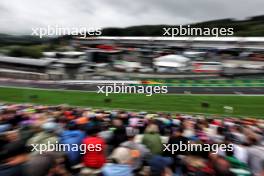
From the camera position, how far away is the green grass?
23.1m

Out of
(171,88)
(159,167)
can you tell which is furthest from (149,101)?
(159,167)

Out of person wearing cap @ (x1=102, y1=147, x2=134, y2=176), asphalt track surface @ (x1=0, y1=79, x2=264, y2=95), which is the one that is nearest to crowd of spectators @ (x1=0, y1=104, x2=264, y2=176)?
person wearing cap @ (x1=102, y1=147, x2=134, y2=176)

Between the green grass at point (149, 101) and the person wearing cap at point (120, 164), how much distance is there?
17.2 m

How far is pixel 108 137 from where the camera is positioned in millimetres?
6664

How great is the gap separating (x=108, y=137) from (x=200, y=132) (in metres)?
2.33

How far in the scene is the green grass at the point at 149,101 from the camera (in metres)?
23.1

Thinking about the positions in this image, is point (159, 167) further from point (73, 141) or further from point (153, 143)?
point (73, 141)

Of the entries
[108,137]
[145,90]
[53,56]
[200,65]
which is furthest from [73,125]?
[53,56]

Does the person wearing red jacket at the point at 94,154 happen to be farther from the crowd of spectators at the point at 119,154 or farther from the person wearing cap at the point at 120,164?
the person wearing cap at the point at 120,164

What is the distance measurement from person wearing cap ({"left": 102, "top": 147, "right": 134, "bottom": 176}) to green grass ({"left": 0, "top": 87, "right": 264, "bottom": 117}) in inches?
679

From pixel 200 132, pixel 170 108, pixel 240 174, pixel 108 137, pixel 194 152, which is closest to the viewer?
pixel 240 174

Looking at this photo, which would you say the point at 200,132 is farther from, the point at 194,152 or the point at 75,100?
the point at 75,100

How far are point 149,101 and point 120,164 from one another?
20.9 m

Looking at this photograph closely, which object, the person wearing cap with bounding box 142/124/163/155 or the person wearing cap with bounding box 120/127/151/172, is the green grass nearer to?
the person wearing cap with bounding box 142/124/163/155
